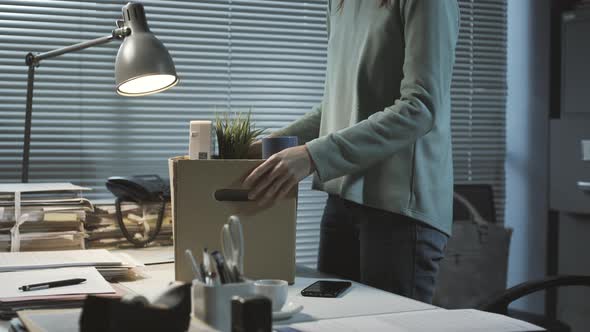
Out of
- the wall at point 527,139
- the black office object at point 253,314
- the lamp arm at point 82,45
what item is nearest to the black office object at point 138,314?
the black office object at point 253,314

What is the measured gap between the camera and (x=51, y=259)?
1525 mm

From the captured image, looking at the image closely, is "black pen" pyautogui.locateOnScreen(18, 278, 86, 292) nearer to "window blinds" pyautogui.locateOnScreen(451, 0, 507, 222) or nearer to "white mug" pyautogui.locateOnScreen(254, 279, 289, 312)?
"white mug" pyautogui.locateOnScreen(254, 279, 289, 312)

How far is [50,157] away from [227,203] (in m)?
1.63

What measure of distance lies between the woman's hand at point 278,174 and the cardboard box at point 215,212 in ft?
0.07

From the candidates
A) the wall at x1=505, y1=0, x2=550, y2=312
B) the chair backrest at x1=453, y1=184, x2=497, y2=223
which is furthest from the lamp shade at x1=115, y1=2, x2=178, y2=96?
the wall at x1=505, y1=0, x2=550, y2=312

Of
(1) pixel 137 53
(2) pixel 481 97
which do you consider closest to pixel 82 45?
(1) pixel 137 53

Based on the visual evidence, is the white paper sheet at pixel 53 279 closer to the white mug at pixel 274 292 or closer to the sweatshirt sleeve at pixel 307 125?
the white mug at pixel 274 292

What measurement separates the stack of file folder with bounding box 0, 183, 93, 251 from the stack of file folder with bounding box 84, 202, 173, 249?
90 mm

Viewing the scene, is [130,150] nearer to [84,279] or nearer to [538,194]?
[84,279]

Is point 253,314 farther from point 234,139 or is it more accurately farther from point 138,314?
point 234,139

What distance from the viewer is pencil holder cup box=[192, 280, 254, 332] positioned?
97 cm

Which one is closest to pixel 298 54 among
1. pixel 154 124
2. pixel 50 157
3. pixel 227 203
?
pixel 154 124

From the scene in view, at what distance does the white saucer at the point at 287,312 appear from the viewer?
1059mm

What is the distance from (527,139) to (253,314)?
3018mm
